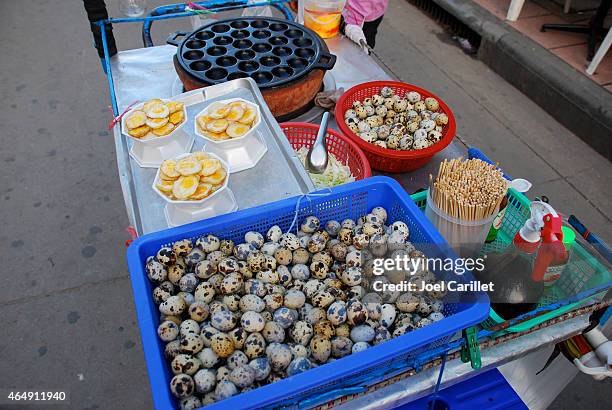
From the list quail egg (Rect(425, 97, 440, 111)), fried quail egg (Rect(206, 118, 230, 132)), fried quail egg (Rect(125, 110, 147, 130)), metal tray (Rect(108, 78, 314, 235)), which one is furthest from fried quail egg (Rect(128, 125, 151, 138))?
quail egg (Rect(425, 97, 440, 111))

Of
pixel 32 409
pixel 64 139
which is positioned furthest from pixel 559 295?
pixel 64 139

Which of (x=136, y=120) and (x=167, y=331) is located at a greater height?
(x=136, y=120)

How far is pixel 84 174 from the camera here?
3.49 metres

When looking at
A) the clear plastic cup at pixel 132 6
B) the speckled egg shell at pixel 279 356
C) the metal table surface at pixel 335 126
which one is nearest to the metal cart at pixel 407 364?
the metal table surface at pixel 335 126

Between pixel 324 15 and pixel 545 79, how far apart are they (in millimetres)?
2531

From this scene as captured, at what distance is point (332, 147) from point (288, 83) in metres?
0.32

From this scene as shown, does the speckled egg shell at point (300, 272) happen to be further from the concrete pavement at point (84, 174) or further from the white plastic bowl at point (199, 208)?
the concrete pavement at point (84, 174)

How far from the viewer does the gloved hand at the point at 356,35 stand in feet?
8.51

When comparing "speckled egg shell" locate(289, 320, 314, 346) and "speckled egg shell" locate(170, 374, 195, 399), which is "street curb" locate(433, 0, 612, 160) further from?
"speckled egg shell" locate(170, 374, 195, 399)

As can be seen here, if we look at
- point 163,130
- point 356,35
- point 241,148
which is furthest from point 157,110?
point 356,35

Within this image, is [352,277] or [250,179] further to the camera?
[250,179]

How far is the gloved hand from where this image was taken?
102 inches

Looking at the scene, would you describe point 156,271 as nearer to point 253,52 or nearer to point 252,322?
point 252,322

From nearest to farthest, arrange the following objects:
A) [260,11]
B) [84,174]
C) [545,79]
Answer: [260,11]
[84,174]
[545,79]
